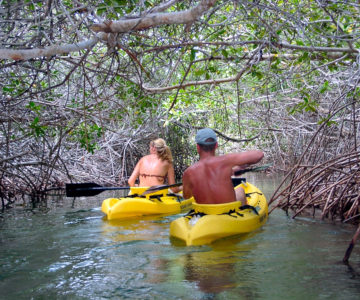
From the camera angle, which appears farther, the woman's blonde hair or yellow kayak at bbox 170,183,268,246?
the woman's blonde hair

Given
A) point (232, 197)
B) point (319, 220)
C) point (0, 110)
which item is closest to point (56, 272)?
point (232, 197)

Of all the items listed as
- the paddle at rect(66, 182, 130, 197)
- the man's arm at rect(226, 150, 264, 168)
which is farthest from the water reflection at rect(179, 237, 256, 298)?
the paddle at rect(66, 182, 130, 197)

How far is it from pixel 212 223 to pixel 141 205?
7.28 feet

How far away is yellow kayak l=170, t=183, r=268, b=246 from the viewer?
15.7 feet

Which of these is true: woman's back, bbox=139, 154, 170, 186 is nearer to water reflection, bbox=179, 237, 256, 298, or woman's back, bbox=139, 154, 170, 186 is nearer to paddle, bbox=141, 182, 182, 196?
paddle, bbox=141, 182, 182, 196

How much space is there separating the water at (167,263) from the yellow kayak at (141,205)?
336mm

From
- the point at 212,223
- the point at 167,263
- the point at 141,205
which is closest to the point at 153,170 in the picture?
the point at 141,205

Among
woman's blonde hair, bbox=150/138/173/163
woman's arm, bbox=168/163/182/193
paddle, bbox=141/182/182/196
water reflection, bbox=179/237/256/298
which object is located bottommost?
water reflection, bbox=179/237/256/298

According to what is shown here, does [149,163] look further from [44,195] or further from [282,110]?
[282,110]

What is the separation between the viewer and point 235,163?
4.99 meters

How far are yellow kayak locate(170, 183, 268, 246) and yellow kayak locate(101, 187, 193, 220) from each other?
5.78 ft

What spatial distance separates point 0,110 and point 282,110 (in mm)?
7112

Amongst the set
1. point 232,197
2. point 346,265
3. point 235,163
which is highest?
point 235,163

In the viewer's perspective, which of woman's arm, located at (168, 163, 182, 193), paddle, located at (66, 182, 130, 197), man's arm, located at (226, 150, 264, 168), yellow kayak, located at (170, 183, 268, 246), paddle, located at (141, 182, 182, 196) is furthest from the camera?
woman's arm, located at (168, 163, 182, 193)
